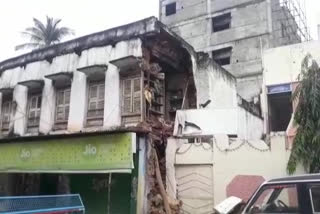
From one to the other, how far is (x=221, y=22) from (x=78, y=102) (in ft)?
73.8

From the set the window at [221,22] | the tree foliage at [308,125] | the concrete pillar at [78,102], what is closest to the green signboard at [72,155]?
the concrete pillar at [78,102]

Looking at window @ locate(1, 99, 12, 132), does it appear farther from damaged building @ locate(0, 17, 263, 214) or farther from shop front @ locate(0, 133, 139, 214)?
shop front @ locate(0, 133, 139, 214)

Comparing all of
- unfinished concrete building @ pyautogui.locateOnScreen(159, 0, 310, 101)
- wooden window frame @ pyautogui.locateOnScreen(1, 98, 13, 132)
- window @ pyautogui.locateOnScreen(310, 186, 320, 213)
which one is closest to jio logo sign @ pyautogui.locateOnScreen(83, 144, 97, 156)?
wooden window frame @ pyautogui.locateOnScreen(1, 98, 13, 132)

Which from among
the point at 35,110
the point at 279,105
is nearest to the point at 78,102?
the point at 35,110

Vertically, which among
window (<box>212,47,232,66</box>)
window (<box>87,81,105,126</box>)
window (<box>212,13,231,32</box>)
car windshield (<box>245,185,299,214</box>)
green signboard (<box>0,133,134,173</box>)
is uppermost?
window (<box>212,13,231,32</box>)

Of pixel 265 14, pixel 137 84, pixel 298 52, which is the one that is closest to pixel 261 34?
pixel 265 14

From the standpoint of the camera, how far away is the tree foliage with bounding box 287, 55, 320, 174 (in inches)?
405

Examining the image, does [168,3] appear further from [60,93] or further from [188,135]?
[188,135]

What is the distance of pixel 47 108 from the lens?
15961 mm

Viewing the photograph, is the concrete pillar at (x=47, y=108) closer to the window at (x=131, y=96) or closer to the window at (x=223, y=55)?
the window at (x=131, y=96)

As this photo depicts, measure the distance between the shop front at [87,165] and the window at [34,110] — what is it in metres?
1.75

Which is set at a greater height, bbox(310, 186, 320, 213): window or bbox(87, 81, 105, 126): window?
bbox(87, 81, 105, 126): window

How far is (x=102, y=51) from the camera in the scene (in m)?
14.8

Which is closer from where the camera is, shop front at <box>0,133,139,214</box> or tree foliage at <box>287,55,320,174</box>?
tree foliage at <box>287,55,320,174</box>
